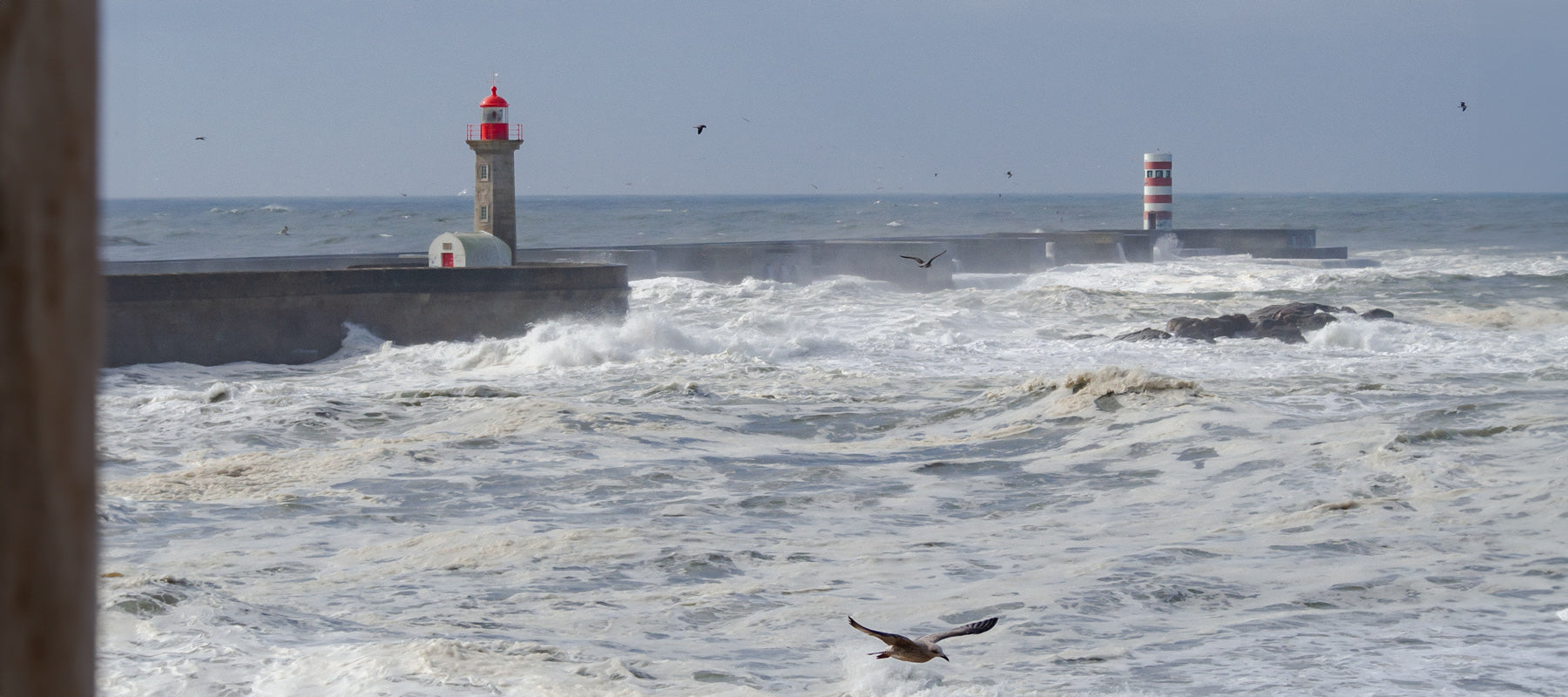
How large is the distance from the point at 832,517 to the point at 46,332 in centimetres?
873

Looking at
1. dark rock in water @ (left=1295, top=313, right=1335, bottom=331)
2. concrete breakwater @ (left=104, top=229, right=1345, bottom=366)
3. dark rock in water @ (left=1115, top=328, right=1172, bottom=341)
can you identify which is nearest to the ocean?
dark rock in water @ (left=1295, top=313, right=1335, bottom=331)

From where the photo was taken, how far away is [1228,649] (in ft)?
20.0

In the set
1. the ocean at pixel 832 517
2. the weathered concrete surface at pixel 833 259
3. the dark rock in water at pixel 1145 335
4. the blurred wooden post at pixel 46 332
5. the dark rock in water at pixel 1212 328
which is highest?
the blurred wooden post at pixel 46 332

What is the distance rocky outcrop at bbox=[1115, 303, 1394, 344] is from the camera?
2008 cm

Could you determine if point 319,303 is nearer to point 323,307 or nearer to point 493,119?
point 323,307

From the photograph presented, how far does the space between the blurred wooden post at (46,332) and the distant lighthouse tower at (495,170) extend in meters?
22.1

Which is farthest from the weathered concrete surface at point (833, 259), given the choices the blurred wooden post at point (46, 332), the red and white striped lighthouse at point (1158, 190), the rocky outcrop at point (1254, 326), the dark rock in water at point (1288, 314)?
the blurred wooden post at point (46, 332)

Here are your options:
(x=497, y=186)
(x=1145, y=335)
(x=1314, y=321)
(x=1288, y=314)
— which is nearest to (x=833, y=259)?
(x=497, y=186)

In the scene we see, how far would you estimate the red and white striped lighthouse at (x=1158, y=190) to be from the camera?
132 ft

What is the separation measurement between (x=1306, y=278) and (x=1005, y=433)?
22.5 metres

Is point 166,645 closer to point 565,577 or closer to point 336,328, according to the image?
point 565,577

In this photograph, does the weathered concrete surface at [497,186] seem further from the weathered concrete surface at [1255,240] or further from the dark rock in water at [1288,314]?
the weathered concrete surface at [1255,240]

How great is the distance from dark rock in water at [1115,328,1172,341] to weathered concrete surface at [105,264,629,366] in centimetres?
768

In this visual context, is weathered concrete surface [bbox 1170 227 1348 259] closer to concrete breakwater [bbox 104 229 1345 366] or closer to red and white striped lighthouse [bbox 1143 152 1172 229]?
red and white striped lighthouse [bbox 1143 152 1172 229]
